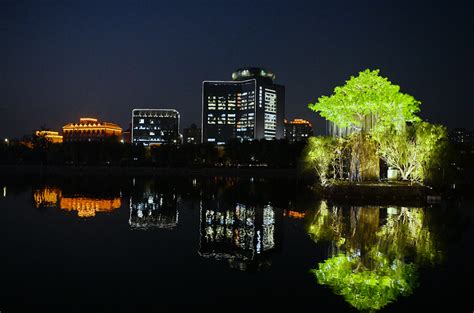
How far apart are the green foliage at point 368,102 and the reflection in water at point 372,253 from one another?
11.0 metres

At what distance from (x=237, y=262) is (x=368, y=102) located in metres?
21.1

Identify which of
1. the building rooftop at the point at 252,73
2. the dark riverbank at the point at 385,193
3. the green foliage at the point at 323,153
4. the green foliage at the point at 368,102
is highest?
the building rooftop at the point at 252,73

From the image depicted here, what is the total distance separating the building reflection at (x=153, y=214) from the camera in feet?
61.0

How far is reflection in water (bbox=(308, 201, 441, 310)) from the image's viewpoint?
9289mm

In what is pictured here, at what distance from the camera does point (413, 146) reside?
29.2m

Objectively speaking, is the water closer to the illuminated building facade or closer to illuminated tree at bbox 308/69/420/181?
illuminated tree at bbox 308/69/420/181

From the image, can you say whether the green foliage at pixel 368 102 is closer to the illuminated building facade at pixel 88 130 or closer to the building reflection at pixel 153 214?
the building reflection at pixel 153 214

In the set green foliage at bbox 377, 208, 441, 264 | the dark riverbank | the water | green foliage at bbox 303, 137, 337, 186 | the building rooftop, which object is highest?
the building rooftop

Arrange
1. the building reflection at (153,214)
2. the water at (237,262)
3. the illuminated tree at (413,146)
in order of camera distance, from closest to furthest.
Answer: the water at (237,262) → the building reflection at (153,214) → the illuminated tree at (413,146)

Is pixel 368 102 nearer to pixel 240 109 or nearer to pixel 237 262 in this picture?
pixel 237 262

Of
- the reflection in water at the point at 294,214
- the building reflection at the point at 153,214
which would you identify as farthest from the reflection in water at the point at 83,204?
the reflection in water at the point at 294,214

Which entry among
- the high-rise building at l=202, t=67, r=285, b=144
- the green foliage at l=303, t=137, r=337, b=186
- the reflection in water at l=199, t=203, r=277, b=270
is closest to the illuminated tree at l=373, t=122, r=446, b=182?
the green foliage at l=303, t=137, r=337, b=186

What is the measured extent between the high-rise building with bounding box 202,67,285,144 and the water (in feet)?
531

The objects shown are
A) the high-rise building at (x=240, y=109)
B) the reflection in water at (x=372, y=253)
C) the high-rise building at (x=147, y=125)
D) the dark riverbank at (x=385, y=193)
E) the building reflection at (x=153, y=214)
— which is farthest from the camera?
the high-rise building at (x=147, y=125)
